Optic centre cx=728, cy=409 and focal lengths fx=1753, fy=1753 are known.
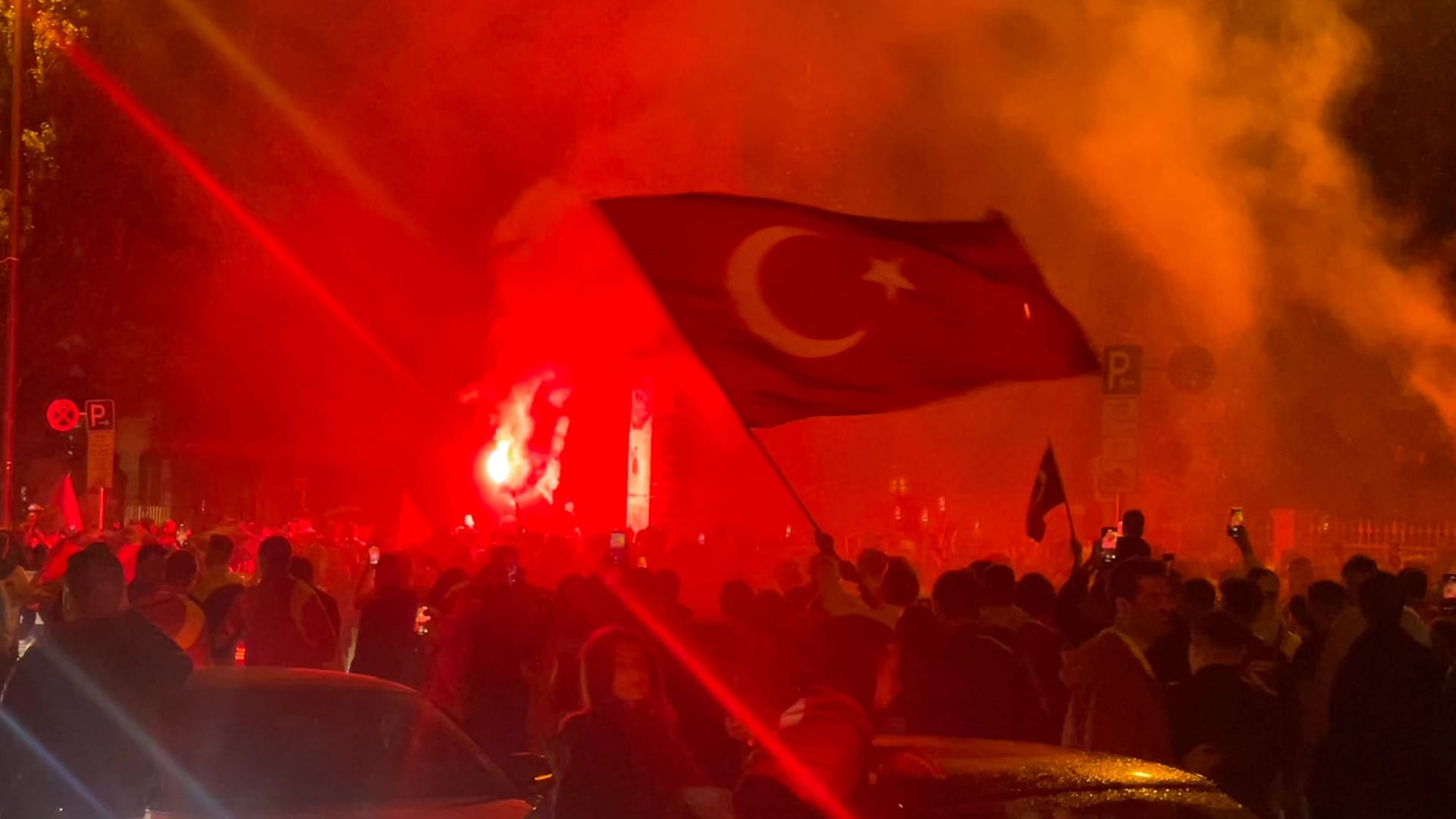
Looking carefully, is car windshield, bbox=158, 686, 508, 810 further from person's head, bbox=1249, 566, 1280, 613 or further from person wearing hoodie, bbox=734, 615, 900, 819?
person's head, bbox=1249, 566, 1280, 613

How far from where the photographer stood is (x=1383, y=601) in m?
5.56

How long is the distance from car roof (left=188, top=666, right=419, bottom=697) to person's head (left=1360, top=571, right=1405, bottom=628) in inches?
120

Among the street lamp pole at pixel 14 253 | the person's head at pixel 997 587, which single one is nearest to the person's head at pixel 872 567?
the person's head at pixel 997 587

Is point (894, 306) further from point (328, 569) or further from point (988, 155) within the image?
point (988, 155)

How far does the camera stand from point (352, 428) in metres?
35.6

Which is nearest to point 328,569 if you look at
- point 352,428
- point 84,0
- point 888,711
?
point 888,711

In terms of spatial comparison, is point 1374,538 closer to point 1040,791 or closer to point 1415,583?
point 1415,583

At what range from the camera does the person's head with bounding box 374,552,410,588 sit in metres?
7.80

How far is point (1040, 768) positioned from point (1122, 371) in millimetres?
7121

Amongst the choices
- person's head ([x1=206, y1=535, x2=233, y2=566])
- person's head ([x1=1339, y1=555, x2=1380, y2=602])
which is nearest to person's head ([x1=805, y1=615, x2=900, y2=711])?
person's head ([x1=1339, y1=555, x2=1380, y2=602])

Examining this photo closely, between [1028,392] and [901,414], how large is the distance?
2006mm

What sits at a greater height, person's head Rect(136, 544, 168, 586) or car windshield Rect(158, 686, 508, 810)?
person's head Rect(136, 544, 168, 586)

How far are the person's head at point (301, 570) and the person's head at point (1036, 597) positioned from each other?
3.13m

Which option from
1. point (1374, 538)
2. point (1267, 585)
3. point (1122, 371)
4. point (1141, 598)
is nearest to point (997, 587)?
point (1141, 598)
